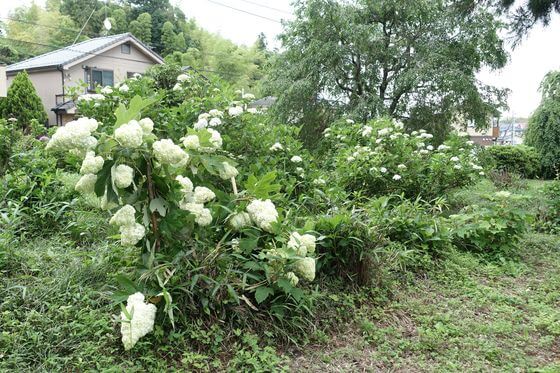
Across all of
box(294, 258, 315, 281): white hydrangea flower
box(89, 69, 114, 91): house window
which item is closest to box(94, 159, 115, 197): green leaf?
box(294, 258, 315, 281): white hydrangea flower

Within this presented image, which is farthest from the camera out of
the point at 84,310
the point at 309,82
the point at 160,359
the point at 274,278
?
the point at 309,82

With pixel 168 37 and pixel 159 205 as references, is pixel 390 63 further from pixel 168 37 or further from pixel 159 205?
pixel 168 37

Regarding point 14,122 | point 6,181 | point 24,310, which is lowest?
point 24,310

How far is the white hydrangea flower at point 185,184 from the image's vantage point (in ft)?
6.52

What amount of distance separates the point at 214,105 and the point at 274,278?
72.3 inches

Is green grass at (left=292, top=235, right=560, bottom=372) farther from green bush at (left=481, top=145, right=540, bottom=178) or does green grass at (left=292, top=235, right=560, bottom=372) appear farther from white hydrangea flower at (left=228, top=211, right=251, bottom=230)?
green bush at (left=481, top=145, right=540, bottom=178)

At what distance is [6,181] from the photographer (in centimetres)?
321

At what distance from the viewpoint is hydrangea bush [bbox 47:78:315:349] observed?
1.75 meters

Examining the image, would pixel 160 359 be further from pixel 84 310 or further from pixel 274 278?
pixel 274 278

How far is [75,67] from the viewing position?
16016 millimetres

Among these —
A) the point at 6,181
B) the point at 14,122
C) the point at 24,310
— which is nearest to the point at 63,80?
the point at 14,122

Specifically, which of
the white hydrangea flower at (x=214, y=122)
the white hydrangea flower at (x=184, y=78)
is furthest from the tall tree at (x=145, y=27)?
the white hydrangea flower at (x=214, y=122)

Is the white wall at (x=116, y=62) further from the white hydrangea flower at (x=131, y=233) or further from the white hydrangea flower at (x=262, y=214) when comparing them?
the white hydrangea flower at (x=131, y=233)

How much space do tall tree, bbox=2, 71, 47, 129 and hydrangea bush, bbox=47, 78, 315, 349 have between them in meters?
12.2
